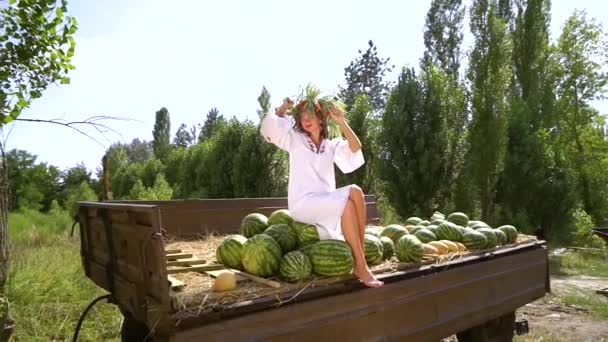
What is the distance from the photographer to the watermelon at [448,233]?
4.40 meters

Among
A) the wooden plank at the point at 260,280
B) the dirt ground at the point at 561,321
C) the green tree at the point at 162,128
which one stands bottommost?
the dirt ground at the point at 561,321

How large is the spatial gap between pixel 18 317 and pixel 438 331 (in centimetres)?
430

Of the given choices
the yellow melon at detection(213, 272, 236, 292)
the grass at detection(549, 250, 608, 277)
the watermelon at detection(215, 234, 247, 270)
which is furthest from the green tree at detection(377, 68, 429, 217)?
the yellow melon at detection(213, 272, 236, 292)

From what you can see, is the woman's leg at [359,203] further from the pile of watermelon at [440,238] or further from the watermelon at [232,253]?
the watermelon at [232,253]

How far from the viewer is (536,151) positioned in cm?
1455

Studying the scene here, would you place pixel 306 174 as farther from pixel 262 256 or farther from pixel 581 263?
pixel 581 263

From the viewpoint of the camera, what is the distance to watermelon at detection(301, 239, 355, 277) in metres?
2.86

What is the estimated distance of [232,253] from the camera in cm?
321

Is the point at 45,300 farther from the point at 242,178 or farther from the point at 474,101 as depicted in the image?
the point at 474,101

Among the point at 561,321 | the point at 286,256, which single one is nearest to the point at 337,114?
the point at 286,256

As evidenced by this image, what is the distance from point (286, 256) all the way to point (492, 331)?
2.59m

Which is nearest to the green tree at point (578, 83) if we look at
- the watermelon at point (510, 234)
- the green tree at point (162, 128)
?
the watermelon at point (510, 234)

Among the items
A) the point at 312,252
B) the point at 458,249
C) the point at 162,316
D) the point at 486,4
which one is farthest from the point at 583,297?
the point at 486,4

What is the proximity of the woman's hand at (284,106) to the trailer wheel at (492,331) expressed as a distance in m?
2.68
